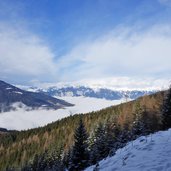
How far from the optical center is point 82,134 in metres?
52.1

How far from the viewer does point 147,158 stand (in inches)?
854

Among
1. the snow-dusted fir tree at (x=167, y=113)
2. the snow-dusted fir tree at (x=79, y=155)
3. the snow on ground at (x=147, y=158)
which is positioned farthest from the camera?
the snow-dusted fir tree at (x=167, y=113)

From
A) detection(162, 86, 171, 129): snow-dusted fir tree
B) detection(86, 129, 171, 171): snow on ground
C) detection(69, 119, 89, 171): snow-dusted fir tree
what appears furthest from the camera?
detection(162, 86, 171, 129): snow-dusted fir tree

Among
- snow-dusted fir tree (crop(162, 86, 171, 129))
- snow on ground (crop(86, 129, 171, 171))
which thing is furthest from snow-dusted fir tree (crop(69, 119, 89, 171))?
snow on ground (crop(86, 129, 171, 171))

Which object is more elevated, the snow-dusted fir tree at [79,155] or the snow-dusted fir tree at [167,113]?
the snow-dusted fir tree at [167,113]

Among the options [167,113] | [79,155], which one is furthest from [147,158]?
A: [167,113]

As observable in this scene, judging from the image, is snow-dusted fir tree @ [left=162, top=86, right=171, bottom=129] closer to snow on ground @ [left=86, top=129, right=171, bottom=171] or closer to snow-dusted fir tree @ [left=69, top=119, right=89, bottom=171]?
snow-dusted fir tree @ [left=69, top=119, right=89, bottom=171]

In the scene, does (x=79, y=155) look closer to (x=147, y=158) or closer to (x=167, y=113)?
(x=167, y=113)

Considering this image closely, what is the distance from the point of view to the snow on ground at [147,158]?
19.9 metres

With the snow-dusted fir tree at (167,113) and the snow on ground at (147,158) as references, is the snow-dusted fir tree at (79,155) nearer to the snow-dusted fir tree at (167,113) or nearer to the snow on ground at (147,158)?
the snow-dusted fir tree at (167,113)

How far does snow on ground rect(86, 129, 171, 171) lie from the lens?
65.4 ft

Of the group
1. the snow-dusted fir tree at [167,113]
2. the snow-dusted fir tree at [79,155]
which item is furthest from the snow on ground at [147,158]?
the snow-dusted fir tree at [167,113]

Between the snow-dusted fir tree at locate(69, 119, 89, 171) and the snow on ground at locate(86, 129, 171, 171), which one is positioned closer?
the snow on ground at locate(86, 129, 171, 171)

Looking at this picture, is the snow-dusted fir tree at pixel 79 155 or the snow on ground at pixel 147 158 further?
the snow-dusted fir tree at pixel 79 155
